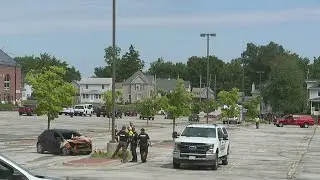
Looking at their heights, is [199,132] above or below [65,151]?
above

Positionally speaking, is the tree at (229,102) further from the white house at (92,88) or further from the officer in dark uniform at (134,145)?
the white house at (92,88)

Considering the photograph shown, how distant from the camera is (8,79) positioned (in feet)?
388

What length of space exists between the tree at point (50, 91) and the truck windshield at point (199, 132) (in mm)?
14796

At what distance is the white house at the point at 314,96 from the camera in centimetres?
11738

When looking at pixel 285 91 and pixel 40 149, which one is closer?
pixel 40 149

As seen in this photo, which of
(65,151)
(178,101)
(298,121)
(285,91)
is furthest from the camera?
(285,91)

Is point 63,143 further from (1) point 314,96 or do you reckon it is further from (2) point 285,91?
(1) point 314,96

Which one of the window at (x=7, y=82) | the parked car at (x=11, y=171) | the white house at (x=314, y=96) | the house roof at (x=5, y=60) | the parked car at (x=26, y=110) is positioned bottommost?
the parked car at (x=11, y=171)

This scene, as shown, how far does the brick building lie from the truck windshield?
3669 inches

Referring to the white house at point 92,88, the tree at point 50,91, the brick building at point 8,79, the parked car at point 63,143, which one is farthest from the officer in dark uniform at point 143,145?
the white house at point 92,88

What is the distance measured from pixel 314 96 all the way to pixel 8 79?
197 ft

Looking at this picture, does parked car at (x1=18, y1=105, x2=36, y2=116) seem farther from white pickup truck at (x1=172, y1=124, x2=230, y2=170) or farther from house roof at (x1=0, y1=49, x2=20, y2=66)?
white pickup truck at (x1=172, y1=124, x2=230, y2=170)

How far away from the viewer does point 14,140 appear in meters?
42.7

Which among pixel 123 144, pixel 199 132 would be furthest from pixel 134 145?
pixel 199 132
